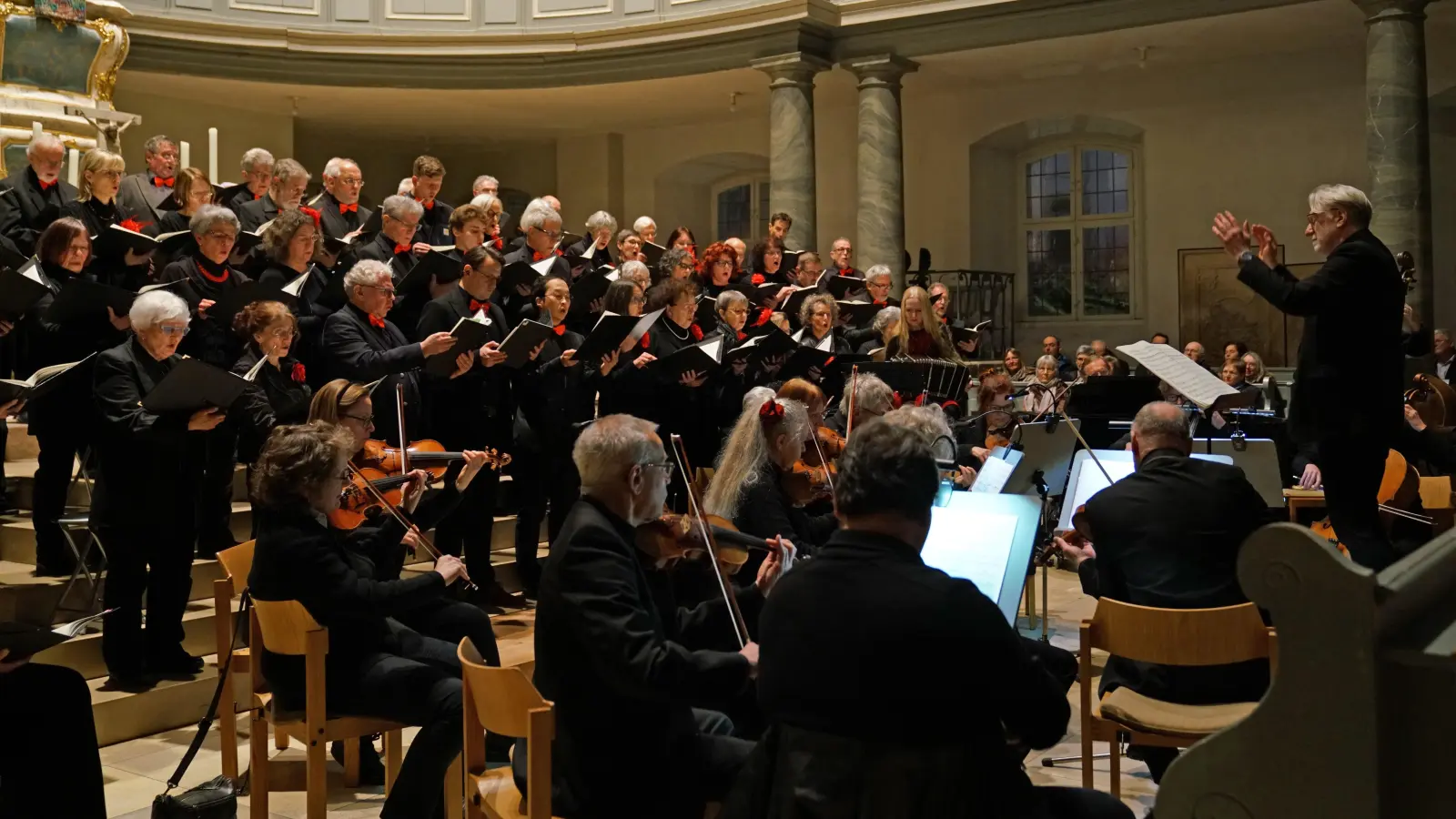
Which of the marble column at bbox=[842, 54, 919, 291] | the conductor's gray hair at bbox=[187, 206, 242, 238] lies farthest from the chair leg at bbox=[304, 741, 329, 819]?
the marble column at bbox=[842, 54, 919, 291]

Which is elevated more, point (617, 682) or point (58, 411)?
point (58, 411)

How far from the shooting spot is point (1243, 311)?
1394 centimetres

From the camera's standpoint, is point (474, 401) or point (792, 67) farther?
point (792, 67)

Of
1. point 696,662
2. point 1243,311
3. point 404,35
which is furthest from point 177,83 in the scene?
point 696,662

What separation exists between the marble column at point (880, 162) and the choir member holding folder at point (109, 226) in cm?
725

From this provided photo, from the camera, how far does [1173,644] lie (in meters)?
3.23

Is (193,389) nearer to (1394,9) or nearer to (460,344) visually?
(460,344)

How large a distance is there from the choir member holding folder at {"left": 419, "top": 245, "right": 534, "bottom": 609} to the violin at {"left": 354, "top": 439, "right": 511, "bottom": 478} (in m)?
0.73

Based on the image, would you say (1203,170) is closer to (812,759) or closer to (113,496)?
(113,496)

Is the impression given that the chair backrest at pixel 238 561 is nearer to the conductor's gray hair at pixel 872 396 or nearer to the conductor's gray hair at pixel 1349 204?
the conductor's gray hair at pixel 872 396

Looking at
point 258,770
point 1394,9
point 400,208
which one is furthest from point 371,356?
point 1394,9

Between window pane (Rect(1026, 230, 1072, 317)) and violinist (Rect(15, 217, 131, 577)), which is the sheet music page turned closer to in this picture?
violinist (Rect(15, 217, 131, 577))

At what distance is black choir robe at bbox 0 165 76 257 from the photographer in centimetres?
693

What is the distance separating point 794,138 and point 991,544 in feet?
33.3
